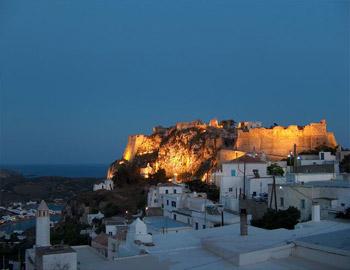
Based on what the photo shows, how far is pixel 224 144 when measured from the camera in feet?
183

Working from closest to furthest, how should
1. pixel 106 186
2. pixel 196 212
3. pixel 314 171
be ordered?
pixel 196 212
pixel 314 171
pixel 106 186

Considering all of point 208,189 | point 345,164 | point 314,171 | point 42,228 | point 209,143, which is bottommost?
point 42,228

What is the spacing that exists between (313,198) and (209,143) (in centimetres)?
3796

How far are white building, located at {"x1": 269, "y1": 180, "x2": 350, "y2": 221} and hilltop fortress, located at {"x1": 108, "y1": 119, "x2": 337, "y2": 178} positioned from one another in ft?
89.5

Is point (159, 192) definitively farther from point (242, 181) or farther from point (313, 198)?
point (313, 198)

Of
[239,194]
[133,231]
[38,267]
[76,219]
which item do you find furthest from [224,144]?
[38,267]

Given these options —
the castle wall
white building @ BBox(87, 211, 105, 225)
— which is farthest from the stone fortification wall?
white building @ BBox(87, 211, 105, 225)

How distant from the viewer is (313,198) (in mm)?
18812

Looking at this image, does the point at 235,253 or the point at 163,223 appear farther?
the point at 163,223

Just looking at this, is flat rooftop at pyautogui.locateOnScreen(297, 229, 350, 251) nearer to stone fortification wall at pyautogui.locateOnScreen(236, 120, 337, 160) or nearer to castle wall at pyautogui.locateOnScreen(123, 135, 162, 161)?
stone fortification wall at pyautogui.locateOnScreen(236, 120, 337, 160)

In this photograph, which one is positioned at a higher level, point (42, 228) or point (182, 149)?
point (182, 149)

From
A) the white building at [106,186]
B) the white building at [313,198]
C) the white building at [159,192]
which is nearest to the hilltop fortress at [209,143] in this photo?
the white building at [106,186]

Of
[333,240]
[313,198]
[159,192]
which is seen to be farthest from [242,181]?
[333,240]

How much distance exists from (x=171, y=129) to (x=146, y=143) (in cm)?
413
